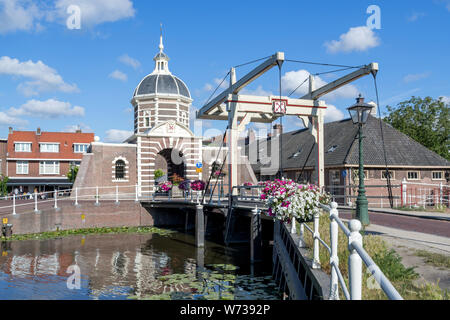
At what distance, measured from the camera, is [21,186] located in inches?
1454

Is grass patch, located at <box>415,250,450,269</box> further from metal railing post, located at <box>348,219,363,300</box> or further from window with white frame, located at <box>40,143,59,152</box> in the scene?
window with white frame, located at <box>40,143,59,152</box>

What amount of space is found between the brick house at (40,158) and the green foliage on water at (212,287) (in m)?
31.1

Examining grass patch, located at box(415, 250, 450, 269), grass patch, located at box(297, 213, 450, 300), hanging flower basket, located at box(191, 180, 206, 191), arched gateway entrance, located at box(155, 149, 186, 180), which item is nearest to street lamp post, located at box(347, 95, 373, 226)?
grass patch, located at box(297, 213, 450, 300)

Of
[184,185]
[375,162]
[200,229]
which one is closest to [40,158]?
[184,185]

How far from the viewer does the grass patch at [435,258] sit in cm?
492

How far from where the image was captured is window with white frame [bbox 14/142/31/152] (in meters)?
38.7

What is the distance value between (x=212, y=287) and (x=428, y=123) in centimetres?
3088

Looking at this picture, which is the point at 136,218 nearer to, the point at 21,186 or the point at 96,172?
the point at 96,172

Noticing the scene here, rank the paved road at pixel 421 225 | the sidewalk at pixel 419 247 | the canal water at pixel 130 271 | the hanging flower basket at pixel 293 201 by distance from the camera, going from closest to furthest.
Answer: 1. the sidewalk at pixel 419 247
2. the hanging flower basket at pixel 293 201
3. the paved road at pixel 421 225
4. the canal water at pixel 130 271

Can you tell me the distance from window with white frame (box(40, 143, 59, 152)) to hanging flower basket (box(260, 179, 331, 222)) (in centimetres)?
3731

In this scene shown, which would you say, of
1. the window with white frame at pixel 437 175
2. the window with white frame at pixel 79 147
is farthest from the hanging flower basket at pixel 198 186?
the window with white frame at pixel 79 147

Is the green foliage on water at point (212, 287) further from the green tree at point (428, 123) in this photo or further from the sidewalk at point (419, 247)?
the green tree at point (428, 123)

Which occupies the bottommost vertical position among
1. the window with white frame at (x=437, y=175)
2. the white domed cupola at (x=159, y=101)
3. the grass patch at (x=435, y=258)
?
the grass patch at (x=435, y=258)

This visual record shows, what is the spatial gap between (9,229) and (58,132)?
26088 millimetres
